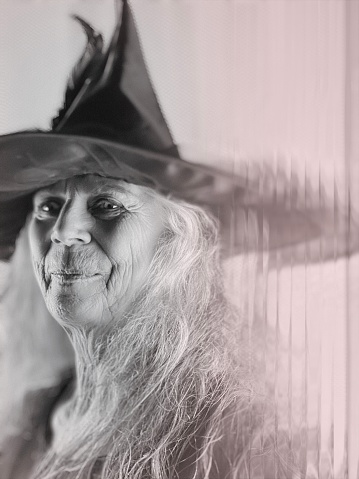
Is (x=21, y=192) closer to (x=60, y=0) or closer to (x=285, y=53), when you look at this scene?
(x=60, y=0)

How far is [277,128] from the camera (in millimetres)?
1019

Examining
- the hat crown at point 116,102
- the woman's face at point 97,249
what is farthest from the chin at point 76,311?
the hat crown at point 116,102

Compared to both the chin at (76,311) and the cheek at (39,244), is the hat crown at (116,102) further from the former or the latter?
the chin at (76,311)

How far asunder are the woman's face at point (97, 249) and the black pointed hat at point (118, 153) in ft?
0.13

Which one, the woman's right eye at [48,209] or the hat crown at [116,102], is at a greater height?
the hat crown at [116,102]

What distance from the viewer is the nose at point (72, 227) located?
1001 millimetres

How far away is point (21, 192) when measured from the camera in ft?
3.36

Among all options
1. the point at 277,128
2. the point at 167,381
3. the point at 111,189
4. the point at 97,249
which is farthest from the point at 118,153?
the point at 167,381

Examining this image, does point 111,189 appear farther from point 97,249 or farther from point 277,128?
point 277,128

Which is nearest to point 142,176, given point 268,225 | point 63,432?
point 268,225

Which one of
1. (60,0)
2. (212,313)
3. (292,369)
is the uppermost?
(60,0)

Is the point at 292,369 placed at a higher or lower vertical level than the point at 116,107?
lower

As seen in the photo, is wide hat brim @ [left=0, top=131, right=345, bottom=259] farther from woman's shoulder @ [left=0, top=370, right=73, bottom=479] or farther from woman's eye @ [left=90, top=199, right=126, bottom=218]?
woman's shoulder @ [left=0, top=370, right=73, bottom=479]

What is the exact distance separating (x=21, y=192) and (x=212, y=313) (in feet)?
1.39
